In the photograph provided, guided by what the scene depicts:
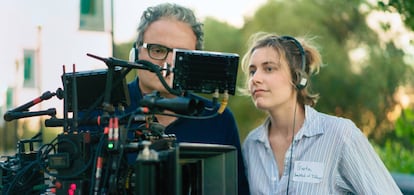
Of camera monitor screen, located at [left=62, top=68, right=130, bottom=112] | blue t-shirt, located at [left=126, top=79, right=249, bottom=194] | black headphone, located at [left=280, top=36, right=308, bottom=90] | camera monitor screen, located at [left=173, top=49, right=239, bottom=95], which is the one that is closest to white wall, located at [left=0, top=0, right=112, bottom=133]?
blue t-shirt, located at [left=126, top=79, right=249, bottom=194]

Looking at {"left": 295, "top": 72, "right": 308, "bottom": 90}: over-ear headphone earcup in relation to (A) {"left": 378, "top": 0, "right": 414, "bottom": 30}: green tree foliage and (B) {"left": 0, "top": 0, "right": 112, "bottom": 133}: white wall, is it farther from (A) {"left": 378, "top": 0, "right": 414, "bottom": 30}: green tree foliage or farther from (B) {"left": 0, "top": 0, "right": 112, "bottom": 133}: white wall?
(B) {"left": 0, "top": 0, "right": 112, "bottom": 133}: white wall

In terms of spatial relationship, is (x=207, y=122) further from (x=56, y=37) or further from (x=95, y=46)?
(x=56, y=37)

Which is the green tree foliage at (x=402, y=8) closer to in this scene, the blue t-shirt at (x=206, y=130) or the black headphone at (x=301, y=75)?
the black headphone at (x=301, y=75)

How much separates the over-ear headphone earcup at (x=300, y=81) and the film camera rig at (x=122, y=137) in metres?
0.71

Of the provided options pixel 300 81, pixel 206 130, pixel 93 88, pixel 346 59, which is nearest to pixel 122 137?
pixel 93 88

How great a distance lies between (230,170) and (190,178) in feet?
0.40

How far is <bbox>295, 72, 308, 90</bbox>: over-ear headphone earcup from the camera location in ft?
8.04

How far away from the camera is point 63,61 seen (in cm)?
412

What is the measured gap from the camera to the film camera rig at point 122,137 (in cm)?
158

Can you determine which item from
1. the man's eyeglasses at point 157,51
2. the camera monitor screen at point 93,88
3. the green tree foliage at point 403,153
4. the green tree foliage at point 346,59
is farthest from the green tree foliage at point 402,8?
the green tree foliage at point 346,59

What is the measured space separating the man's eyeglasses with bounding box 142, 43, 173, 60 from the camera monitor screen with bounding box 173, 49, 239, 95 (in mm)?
501

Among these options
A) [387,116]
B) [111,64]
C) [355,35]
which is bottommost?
[387,116]

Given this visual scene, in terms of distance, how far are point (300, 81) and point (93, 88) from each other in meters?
0.97

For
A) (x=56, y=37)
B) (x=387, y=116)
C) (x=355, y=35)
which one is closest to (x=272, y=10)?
(x=355, y=35)
